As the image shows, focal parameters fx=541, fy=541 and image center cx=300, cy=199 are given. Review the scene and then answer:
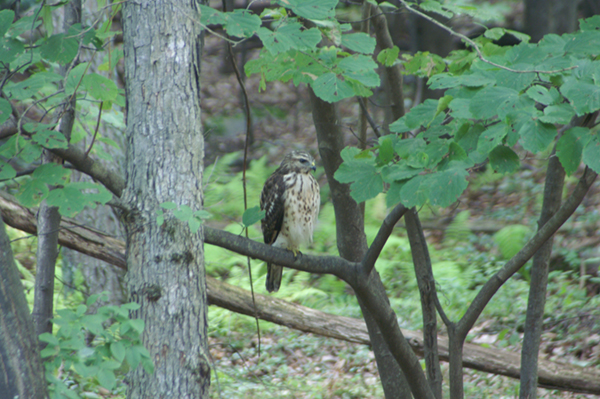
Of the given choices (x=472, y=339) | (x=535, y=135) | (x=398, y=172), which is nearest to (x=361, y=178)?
(x=398, y=172)

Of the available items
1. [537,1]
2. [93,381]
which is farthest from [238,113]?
[93,381]

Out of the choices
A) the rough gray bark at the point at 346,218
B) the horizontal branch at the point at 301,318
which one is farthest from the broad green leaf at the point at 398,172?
the horizontal branch at the point at 301,318

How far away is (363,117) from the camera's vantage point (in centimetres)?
393

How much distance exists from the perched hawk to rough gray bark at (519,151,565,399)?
1.83 metres

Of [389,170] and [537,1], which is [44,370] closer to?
[389,170]

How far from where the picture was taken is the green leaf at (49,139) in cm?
205

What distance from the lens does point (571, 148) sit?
182 cm

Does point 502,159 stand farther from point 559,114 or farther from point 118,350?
point 118,350

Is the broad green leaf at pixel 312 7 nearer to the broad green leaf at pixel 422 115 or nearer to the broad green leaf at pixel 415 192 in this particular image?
the broad green leaf at pixel 422 115

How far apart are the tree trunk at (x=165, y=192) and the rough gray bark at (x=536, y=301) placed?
2.04 meters

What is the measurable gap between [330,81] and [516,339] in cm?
410

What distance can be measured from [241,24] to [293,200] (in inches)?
94.5

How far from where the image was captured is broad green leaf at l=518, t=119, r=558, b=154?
1693mm

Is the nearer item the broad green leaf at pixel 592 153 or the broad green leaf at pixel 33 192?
the broad green leaf at pixel 592 153
